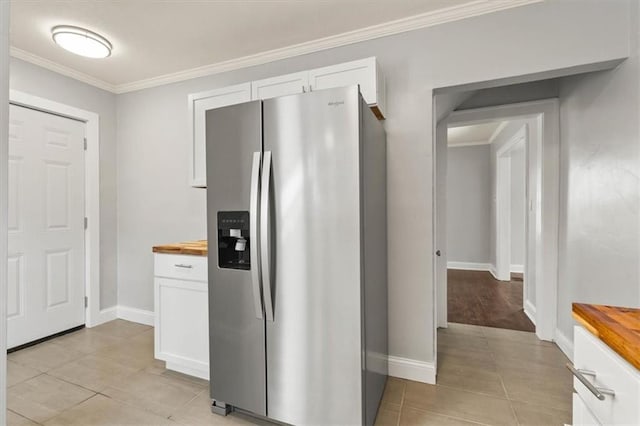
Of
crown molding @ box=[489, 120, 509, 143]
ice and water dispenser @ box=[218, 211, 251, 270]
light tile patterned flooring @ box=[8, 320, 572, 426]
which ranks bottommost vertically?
light tile patterned flooring @ box=[8, 320, 572, 426]

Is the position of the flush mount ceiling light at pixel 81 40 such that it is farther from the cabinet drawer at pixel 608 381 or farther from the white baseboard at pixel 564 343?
the white baseboard at pixel 564 343

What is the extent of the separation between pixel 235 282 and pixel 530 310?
3293 mm

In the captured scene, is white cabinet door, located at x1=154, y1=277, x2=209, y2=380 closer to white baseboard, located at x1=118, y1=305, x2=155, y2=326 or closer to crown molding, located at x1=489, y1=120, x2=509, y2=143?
white baseboard, located at x1=118, y1=305, x2=155, y2=326

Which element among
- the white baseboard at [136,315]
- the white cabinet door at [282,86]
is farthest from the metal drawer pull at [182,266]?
the white baseboard at [136,315]

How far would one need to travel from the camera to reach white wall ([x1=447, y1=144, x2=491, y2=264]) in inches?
241

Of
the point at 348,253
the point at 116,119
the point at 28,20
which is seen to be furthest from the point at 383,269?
the point at 116,119

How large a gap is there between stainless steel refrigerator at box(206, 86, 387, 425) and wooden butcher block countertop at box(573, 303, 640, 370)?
841 mm

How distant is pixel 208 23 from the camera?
7.22 ft

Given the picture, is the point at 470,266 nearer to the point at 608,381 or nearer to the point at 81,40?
the point at 608,381

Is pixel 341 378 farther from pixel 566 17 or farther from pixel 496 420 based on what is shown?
pixel 566 17

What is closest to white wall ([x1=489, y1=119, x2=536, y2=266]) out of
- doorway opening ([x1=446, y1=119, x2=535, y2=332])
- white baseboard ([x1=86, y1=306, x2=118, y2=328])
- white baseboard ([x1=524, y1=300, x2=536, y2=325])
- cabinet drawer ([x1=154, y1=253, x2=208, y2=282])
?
doorway opening ([x1=446, y1=119, x2=535, y2=332])

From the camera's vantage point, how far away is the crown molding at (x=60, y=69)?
8.47 ft

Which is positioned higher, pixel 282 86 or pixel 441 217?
pixel 282 86

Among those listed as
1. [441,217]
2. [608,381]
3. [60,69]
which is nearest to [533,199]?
[441,217]
